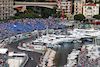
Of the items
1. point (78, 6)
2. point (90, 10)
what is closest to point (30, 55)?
point (90, 10)

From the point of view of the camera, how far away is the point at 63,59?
1499 inches

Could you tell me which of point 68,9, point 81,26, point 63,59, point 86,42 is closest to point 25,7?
point 68,9

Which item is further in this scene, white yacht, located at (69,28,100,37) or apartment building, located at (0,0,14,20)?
apartment building, located at (0,0,14,20)

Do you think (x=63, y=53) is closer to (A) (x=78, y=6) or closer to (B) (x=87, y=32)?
(B) (x=87, y=32)

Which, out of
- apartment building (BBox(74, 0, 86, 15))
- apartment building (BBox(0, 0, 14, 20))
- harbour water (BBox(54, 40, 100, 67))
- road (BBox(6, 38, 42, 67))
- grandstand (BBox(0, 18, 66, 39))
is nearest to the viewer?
road (BBox(6, 38, 42, 67))

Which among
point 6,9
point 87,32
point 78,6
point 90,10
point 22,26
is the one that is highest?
point 78,6

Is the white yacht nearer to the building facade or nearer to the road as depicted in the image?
the building facade

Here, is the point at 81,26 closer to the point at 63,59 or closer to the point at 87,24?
the point at 87,24

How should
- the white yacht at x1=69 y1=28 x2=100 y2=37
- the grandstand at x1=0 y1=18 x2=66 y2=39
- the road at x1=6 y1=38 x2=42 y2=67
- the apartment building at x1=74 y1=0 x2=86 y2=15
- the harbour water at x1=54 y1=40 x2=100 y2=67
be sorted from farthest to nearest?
1. the apartment building at x1=74 y1=0 x2=86 y2=15
2. the white yacht at x1=69 y1=28 x2=100 y2=37
3. the grandstand at x1=0 y1=18 x2=66 y2=39
4. the harbour water at x1=54 y1=40 x2=100 y2=67
5. the road at x1=6 y1=38 x2=42 y2=67

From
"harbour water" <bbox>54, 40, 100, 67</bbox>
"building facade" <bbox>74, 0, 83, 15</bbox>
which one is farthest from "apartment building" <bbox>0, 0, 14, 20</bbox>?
"harbour water" <bbox>54, 40, 100, 67</bbox>

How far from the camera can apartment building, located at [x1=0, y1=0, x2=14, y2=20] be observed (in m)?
63.3

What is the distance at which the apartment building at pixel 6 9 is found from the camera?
63.3 m

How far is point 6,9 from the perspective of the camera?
210 feet

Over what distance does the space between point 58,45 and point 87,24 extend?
1680cm
